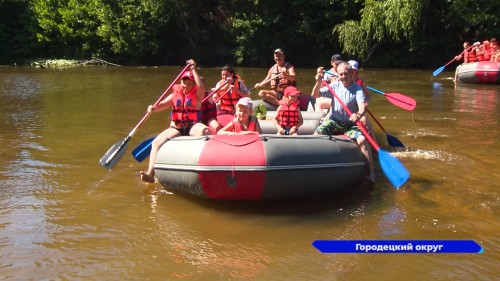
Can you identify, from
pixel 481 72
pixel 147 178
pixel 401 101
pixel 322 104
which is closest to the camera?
pixel 147 178

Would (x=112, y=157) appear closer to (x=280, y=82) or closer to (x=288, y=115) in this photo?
(x=288, y=115)

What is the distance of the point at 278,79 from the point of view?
7.27 meters

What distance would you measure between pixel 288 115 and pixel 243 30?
693 inches

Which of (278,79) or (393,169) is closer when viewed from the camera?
(393,169)

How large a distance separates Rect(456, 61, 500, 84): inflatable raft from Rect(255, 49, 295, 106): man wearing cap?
7822 millimetres

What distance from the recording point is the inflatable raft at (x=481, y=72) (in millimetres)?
13031

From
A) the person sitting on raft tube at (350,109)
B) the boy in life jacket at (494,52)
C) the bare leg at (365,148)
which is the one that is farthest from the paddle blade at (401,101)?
the boy in life jacket at (494,52)

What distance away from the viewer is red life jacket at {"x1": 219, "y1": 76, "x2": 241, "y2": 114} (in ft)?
19.9

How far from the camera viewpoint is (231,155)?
4129 mm

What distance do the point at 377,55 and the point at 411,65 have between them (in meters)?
1.37

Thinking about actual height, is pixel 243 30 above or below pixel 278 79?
above

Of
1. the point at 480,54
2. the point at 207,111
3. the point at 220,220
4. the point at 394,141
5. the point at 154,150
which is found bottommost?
the point at 220,220

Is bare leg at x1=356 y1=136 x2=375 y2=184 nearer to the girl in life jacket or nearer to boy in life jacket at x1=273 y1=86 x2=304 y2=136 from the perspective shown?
boy in life jacket at x1=273 y1=86 x2=304 y2=136

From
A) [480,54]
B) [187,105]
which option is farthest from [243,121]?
[480,54]
